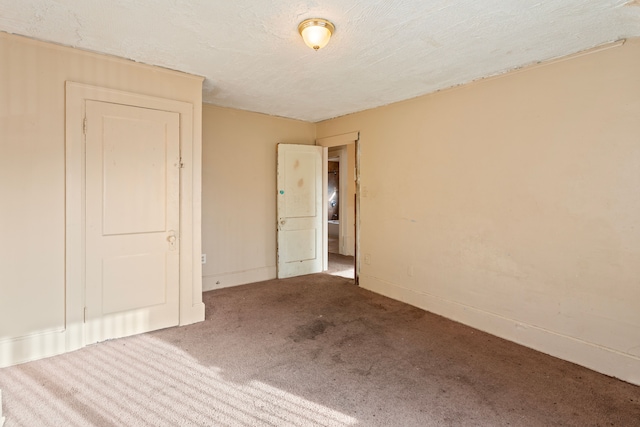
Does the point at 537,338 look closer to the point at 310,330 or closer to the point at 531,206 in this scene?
the point at 531,206

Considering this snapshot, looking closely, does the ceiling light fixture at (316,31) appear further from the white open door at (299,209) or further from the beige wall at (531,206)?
the white open door at (299,209)

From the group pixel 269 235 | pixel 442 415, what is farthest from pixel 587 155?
pixel 269 235

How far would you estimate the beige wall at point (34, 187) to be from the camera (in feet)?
7.66

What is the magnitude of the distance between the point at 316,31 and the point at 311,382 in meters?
2.39

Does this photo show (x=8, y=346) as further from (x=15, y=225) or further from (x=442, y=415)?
(x=442, y=415)

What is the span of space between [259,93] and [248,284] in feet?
8.43

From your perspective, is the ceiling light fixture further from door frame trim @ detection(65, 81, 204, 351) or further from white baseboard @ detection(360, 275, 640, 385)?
white baseboard @ detection(360, 275, 640, 385)

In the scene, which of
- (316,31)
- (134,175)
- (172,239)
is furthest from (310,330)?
(316,31)

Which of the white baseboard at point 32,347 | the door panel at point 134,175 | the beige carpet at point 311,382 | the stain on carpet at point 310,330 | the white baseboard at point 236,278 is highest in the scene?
the door panel at point 134,175

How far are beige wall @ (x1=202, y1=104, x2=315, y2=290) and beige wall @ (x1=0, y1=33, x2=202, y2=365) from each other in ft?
5.65

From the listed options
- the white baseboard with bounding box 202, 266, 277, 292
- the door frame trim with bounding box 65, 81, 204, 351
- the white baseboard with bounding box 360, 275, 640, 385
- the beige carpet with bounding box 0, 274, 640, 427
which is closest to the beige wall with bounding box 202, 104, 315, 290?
the white baseboard with bounding box 202, 266, 277, 292

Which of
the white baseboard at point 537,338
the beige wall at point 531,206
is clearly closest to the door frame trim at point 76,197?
the beige wall at point 531,206

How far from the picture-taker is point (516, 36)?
228 cm

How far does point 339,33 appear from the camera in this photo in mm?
2260
